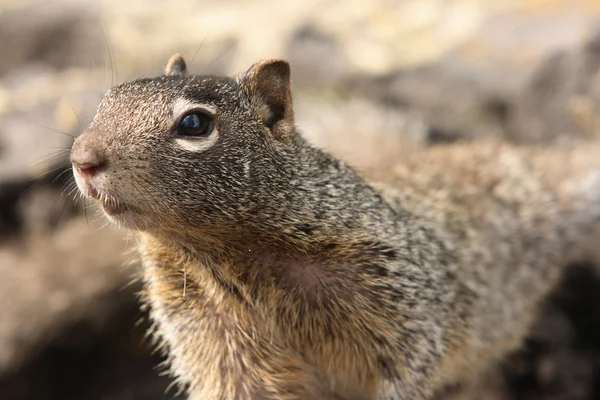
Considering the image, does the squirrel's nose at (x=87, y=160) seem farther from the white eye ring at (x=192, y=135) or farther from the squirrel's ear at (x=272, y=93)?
the squirrel's ear at (x=272, y=93)

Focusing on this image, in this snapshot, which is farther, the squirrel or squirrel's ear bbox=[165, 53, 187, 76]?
squirrel's ear bbox=[165, 53, 187, 76]

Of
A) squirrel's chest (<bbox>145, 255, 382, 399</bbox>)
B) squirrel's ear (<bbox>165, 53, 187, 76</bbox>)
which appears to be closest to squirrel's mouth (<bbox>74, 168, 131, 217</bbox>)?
squirrel's chest (<bbox>145, 255, 382, 399</bbox>)

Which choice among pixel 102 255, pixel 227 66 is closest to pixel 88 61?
pixel 227 66

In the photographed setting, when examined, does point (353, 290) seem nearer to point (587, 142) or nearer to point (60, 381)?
point (60, 381)

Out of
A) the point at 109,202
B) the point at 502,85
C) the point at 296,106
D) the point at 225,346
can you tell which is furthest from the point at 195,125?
the point at 502,85

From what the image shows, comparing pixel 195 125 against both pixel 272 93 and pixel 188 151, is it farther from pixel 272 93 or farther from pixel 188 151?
pixel 272 93

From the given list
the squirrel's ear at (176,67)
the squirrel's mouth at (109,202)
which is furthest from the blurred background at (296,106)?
the squirrel's mouth at (109,202)

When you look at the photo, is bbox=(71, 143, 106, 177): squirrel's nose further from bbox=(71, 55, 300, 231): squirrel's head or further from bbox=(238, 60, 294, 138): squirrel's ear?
bbox=(238, 60, 294, 138): squirrel's ear
